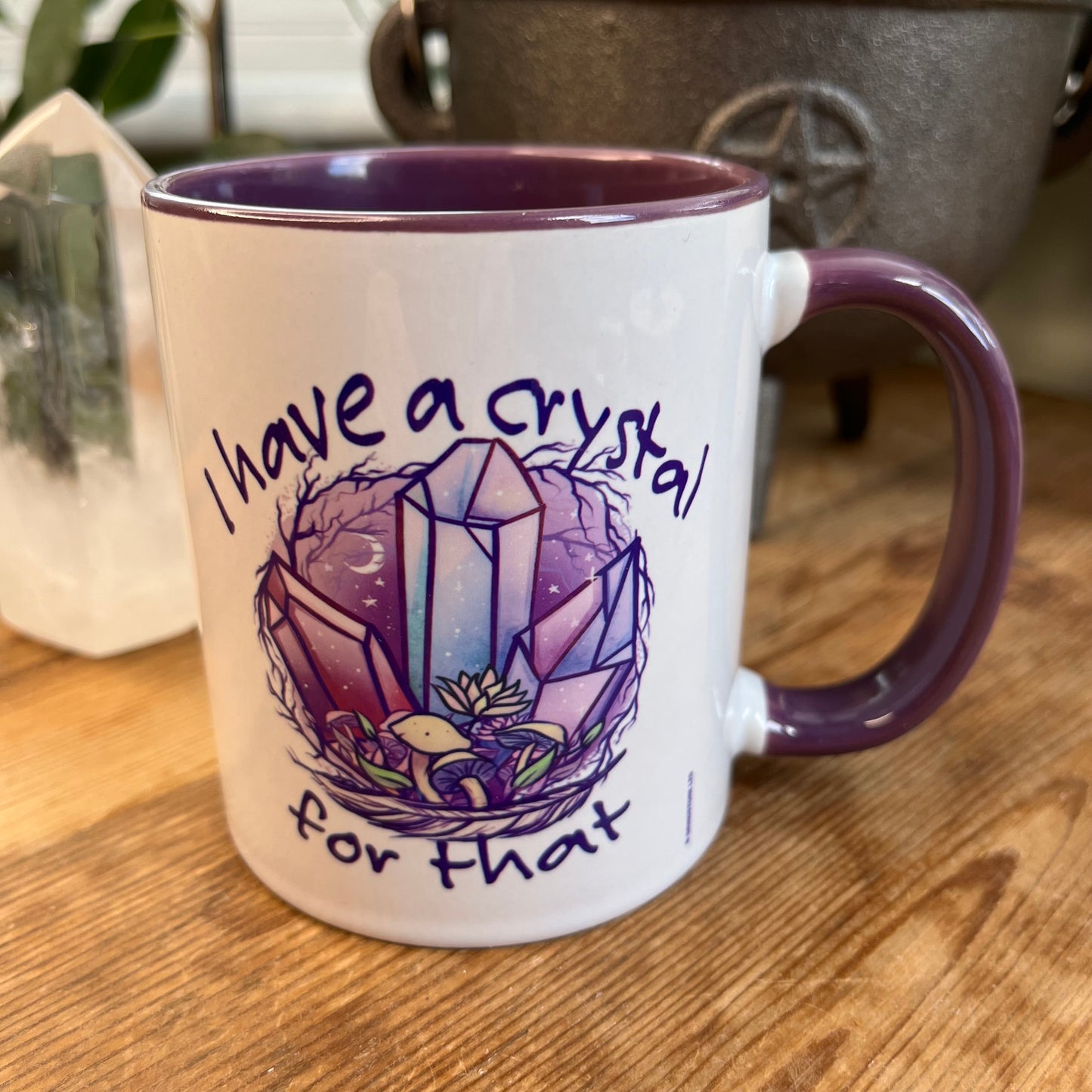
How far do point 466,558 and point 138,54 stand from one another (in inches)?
17.9

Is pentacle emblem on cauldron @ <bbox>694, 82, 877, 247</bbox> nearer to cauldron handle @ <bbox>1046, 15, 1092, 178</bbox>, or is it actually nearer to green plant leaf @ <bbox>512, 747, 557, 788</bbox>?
cauldron handle @ <bbox>1046, 15, 1092, 178</bbox>

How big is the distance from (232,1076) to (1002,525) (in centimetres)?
31

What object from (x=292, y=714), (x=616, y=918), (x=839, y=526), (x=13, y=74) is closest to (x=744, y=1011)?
(x=616, y=918)

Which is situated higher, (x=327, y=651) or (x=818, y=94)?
(x=818, y=94)

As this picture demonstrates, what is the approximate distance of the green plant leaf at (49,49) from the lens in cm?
55

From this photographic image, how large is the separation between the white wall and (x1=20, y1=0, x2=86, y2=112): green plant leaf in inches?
16.2

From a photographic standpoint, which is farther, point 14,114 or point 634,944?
point 14,114

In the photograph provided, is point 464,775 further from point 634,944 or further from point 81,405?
point 81,405

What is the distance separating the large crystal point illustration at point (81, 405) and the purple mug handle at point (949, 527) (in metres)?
0.30

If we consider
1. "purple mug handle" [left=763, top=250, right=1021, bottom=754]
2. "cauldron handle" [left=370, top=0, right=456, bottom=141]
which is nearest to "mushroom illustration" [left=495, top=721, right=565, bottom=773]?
"purple mug handle" [left=763, top=250, right=1021, bottom=754]

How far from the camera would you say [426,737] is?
0.33m

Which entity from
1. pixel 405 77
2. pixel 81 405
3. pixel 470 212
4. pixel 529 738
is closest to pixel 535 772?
pixel 529 738

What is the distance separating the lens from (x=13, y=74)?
100cm

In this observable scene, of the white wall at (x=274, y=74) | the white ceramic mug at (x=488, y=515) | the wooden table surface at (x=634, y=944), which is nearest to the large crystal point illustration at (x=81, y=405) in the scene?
the wooden table surface at (x=634, y=944)
